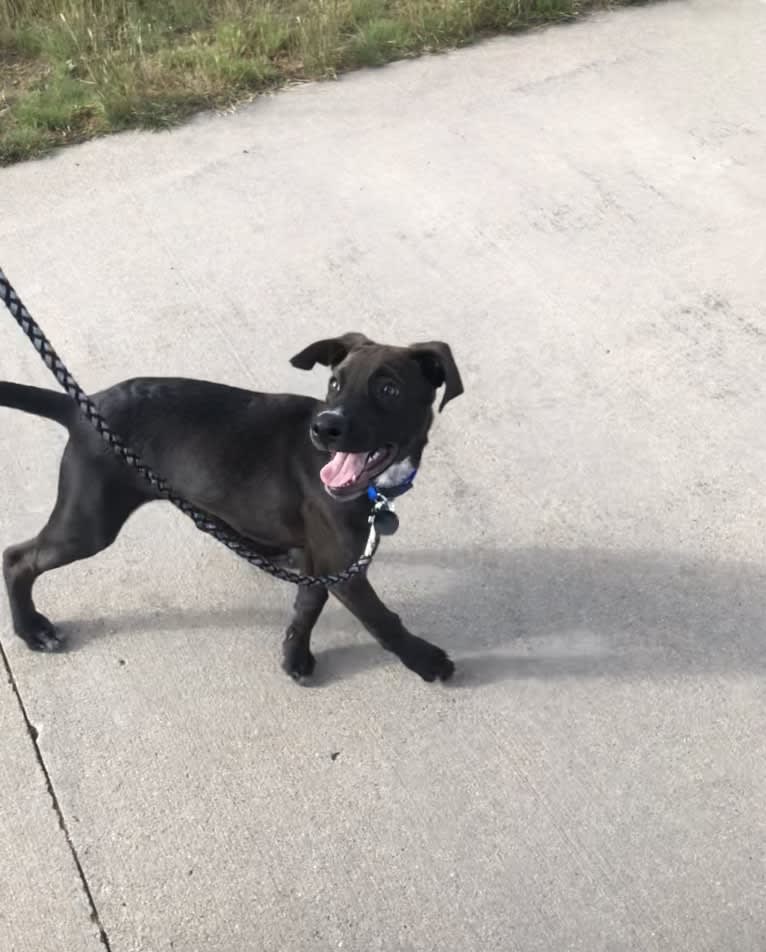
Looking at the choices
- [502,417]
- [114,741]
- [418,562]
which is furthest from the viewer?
[502,417]

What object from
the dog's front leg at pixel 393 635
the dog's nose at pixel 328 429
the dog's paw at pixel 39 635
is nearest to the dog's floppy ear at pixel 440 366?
the dog's nose at pixel 328 429

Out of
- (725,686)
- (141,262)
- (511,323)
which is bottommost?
(725,686)

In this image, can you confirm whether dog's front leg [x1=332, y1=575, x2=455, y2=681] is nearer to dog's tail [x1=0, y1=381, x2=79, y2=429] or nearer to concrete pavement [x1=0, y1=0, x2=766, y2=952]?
concrete pavement [x1=0, y1=0, x2=766, y2=952]

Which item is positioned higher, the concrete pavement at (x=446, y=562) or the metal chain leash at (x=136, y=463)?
the metal chain leash at (x=136, y=463)

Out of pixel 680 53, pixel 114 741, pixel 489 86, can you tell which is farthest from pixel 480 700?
pixel 680 53

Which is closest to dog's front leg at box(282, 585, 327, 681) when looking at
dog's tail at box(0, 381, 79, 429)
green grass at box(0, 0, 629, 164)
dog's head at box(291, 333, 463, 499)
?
dog's head at box(291, 333, 463, 499)

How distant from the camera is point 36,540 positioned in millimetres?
2990

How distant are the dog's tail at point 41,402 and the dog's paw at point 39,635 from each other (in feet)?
2.17

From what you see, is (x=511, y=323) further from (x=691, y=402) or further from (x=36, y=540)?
(x=36, y=540)

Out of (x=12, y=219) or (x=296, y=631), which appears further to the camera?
(x=12, y=219)

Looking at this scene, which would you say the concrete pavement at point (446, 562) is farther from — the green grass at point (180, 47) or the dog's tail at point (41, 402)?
the dog's tail at point (41, 402)

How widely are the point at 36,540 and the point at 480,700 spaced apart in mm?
1293

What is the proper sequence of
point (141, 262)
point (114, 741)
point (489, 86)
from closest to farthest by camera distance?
1. point (114, 741)
2. point (141, 262)
3. point (489, 86)

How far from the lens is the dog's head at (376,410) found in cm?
256
